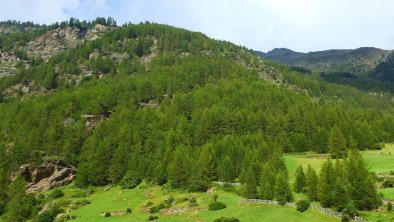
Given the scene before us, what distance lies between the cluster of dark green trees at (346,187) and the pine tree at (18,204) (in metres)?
67.8

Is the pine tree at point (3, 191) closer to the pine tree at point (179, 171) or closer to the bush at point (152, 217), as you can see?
the pine tree at point (179, 171)

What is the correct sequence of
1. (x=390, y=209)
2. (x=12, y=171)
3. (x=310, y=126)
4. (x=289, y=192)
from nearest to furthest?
1. (x=390, y=209)
2. (x=289, y=192)
3. (x=12, y=171)
4. (x=310, y=126)

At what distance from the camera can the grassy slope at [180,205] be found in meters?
Result: 68.9

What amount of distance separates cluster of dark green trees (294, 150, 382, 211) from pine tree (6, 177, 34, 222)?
6777 cm

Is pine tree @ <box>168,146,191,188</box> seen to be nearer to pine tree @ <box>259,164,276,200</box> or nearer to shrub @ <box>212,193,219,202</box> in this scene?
shrub @ <box>212,193,219,202</box>

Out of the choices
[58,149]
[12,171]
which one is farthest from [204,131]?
Answer: [12,171]

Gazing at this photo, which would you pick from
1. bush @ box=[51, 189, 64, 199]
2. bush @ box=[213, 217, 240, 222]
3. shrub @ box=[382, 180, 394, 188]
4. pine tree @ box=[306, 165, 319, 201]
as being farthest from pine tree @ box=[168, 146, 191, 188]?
shrub @ box=[382, 180, 394, 188]

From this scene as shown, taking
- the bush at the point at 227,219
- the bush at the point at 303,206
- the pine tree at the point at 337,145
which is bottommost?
the bush at the point at 227,219

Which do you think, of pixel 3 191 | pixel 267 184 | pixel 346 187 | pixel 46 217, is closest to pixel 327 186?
pixel 346 187

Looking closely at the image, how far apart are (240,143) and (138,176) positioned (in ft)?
106

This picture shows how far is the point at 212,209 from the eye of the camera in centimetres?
8031

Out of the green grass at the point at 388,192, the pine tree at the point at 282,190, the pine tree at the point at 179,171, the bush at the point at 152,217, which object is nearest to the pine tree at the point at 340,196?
the green grass at the point at 388,192

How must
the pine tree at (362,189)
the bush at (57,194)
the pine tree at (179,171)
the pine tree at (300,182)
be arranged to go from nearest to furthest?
the pine tree at (362,189), the pine tree at (300,182), the pine tree at (179,171), the bush at (57,194)

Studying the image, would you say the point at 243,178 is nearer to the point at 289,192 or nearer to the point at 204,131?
the point at 289,192
